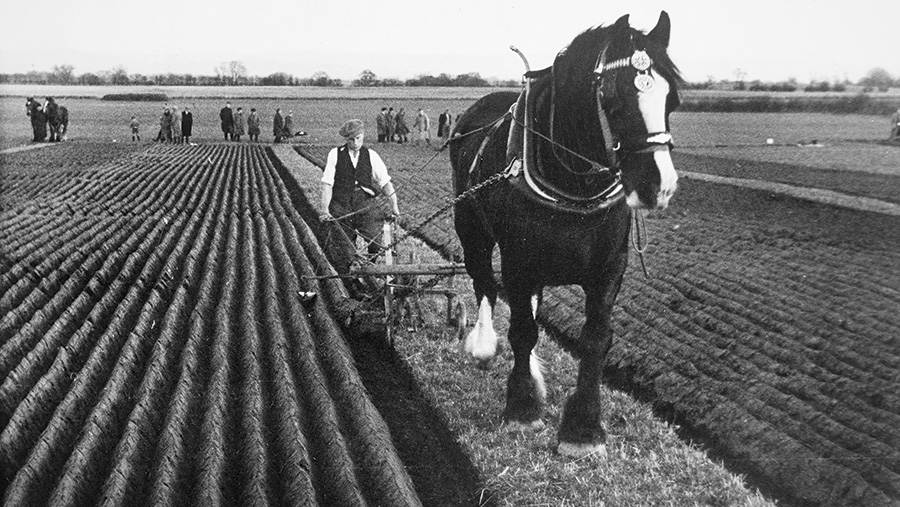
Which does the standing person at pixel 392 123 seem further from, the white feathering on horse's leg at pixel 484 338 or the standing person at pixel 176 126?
the white feathering on horse's leg at pixel 484 338

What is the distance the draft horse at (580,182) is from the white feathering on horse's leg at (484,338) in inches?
27.4

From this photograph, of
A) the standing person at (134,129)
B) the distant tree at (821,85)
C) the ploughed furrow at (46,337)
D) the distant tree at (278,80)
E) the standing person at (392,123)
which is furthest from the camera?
the standing person at (134,129)

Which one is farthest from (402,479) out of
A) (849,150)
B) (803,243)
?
(849,150)

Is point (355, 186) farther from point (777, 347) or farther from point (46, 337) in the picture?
point (777, 347)

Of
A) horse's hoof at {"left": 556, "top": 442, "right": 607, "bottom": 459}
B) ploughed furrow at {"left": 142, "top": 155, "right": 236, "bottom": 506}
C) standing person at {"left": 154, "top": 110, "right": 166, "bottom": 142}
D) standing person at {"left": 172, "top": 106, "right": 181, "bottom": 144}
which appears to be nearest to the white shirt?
ploughed furrow at {"left": 142, "top": 155, "right": 236, "bottom": 506}

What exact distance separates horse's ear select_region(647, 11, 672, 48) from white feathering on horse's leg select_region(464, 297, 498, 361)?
2.62m

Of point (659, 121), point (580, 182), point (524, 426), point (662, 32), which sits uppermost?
point (662, 32)

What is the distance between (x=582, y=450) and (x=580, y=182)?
139 cm

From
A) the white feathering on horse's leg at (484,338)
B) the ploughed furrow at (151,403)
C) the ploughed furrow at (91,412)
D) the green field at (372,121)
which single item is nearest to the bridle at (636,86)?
the green field at (372,121)

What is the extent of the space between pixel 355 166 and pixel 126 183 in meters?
10.7

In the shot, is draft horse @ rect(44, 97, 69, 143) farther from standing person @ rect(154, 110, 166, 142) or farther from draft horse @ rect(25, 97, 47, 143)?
standing person @ rect(154, 110, 166, 142)

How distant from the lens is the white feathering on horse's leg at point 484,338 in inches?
209

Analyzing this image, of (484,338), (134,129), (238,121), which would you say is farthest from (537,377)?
(134,129)

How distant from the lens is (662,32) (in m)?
3.15
